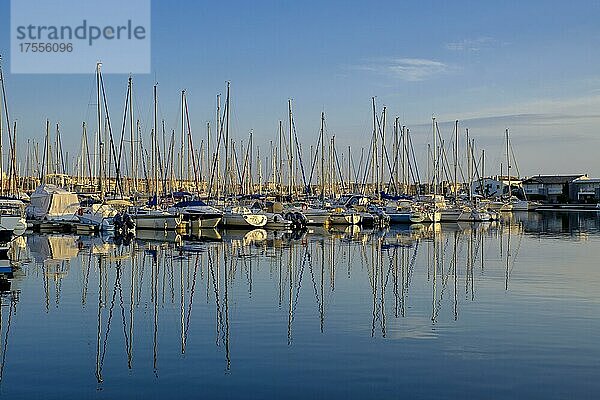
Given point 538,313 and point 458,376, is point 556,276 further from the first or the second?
point 458,376

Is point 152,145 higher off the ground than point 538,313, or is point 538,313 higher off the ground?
point 152,145

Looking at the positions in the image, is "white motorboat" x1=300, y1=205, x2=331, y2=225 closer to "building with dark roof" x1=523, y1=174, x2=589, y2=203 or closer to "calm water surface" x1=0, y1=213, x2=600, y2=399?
"calm water surface" x1=0, y1=213, x2=600, y2=399

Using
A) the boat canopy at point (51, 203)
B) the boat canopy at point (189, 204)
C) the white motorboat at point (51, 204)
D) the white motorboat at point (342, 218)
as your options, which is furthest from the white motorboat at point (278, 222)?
the boat canopy at point (51, 203)

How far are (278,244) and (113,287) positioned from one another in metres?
A: 18.2

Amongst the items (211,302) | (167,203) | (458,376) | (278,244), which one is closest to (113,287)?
(211,302)

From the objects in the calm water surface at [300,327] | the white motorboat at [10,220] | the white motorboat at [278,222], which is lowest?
the calm water surface at [300,327]

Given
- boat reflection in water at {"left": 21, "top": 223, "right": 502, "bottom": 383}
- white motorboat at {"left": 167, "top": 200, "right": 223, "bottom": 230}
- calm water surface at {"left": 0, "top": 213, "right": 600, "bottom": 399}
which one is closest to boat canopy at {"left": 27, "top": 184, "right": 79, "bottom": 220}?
white motorboat at {"left": 167, "top": 200, "right": 223, "bottom": 230}

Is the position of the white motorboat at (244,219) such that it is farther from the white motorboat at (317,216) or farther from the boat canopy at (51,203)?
the boat canopy at (51,203)

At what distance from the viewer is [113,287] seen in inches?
863

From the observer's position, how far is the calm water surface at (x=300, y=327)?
1143 cm

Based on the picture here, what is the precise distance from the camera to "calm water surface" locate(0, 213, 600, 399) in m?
11.4

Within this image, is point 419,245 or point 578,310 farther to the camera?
point 419,245

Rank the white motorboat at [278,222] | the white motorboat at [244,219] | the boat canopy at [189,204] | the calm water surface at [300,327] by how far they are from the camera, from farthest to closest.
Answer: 1. the boat canopy at [189,204]
2. the white motorboat at [278,222]
3. the white motorboat at [244,219]
4. the calm water surface at [300,327]

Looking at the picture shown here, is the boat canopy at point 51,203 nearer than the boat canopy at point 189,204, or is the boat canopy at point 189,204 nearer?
the boat canopy at point 189,204
